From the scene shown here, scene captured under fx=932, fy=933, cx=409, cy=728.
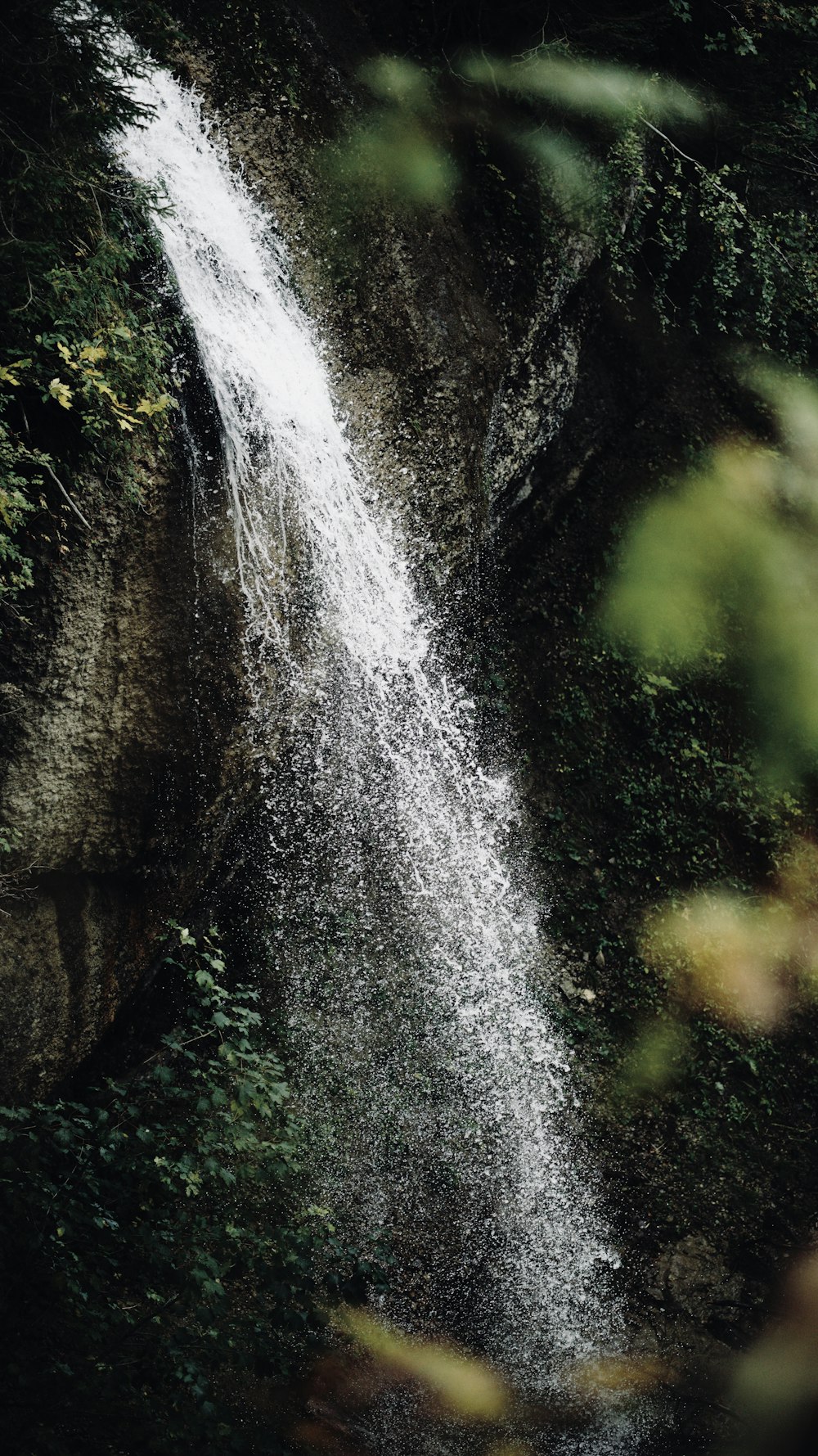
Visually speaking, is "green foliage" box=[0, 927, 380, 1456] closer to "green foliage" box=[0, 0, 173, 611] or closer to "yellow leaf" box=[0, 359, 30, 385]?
"green foliage" box=[0, 0, 173, 611]

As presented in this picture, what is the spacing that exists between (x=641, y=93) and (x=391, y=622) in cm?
460

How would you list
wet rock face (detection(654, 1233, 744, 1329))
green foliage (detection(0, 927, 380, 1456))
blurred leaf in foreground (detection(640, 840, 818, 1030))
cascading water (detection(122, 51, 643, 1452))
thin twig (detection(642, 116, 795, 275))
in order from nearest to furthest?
green foliage (detection(0, 927, 380, 1456)) < cascading water (detection(122, 51, 643, 1452)) < wet rock face (detection(654, 1233, 744, 1329)) < thin twig (detection(642, 116, 795, 275)) < blurred leaf in foreground (detection(640, 840, 818, 1030))

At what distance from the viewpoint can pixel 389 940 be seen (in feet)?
20.0

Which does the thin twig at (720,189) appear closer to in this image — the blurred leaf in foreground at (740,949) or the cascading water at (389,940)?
the cascading water at (389,940)

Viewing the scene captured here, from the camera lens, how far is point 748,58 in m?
7.46

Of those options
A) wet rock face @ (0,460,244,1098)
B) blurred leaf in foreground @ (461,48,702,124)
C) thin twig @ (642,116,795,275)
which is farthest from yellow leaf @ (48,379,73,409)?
thin twig @ (642,116,795,275)

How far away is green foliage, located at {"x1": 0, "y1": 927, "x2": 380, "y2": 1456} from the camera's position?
10.7ft

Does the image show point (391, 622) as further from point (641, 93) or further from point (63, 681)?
point (641, 93)

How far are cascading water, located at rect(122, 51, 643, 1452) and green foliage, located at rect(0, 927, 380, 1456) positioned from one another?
79.1 inches

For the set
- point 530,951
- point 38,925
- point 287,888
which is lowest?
point 38,925

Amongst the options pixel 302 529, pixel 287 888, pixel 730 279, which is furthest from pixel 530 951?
pixel 730 279

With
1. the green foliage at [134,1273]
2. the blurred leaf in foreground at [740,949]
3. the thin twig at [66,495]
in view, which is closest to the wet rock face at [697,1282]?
the blurred leaf in foreground at [740,949]

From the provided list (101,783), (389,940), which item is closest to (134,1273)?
(101,783)

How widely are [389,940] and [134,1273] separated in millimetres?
2764
